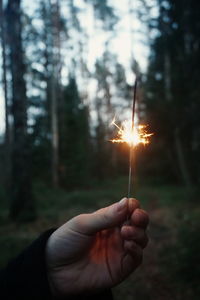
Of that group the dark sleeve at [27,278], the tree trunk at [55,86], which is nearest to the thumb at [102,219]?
the dark sleeve at [27,278]

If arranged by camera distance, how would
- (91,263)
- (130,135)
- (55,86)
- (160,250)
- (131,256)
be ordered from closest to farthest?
(130,135), (131,256), (91,263), (160,250), (55,86)

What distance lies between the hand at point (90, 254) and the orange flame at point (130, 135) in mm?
472

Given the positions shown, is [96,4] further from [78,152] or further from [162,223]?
[162,223]

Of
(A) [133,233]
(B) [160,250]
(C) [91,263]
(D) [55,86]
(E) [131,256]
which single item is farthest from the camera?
(D) [55,86]

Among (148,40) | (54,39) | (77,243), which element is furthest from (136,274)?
(54,39)

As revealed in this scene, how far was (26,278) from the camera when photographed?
1854mm

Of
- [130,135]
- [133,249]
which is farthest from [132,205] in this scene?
[130,135]

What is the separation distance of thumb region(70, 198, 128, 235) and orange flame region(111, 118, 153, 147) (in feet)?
1.23

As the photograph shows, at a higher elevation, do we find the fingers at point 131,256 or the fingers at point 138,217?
the fingers at point 138,217

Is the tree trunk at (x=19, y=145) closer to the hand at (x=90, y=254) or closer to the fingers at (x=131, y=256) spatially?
the hand at (x=90, y=254)

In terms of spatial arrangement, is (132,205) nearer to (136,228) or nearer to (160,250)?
(136,228)

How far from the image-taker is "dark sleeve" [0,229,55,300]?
1.82 metres

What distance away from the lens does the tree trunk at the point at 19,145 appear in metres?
10.3

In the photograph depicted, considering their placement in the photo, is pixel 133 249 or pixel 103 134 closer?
pixel 133 249
